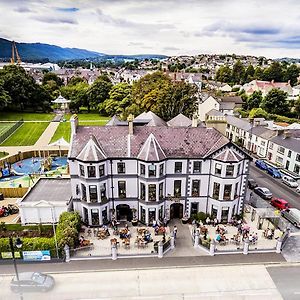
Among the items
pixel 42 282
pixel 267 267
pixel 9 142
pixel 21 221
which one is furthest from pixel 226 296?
pixel 9 142

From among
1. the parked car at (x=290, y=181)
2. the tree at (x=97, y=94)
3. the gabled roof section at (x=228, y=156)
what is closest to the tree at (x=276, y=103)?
the parked car at (x=290, y=181)

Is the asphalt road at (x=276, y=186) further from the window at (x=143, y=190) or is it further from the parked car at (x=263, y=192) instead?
the window at (x=143, y=190)

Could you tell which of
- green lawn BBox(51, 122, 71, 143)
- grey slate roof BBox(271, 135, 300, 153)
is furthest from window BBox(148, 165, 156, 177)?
green lawn BBox(51, 122, 71, 143)

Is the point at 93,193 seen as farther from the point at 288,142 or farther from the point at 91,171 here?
the point at 288,142

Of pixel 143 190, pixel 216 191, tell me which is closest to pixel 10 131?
pixel 143 190

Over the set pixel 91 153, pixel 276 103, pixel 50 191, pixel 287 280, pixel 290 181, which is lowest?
pixel 287 280
